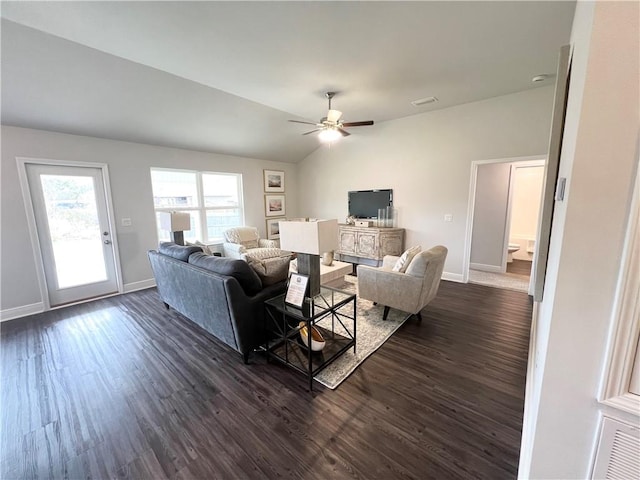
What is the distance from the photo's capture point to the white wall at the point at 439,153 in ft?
12.2

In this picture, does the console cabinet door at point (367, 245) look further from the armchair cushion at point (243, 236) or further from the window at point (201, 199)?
the window at point (201, 199)

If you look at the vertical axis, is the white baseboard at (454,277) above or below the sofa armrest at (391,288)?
below

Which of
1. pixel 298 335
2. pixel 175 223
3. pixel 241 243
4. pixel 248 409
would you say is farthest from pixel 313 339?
pixel 241 243

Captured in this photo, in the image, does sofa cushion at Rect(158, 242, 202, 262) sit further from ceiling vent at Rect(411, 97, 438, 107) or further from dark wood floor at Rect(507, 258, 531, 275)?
dark wood floor at Rect(507, 258, 531, 275)

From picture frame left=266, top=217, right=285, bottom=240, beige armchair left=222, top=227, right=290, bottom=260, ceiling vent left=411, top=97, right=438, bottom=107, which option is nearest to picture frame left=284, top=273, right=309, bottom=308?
beige armchair left=222, top=227, right=290, bottom=260

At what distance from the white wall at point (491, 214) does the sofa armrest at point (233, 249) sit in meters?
4.75

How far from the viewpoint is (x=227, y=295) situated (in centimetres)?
214

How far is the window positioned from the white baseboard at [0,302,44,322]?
178 cm

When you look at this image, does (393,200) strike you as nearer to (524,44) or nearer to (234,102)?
(524,44)

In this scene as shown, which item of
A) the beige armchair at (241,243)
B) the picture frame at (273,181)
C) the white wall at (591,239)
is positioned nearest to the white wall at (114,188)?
the picture frame at (273,181)

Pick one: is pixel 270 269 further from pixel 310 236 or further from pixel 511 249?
pixel 511 249

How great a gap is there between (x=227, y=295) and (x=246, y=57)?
2386 mm

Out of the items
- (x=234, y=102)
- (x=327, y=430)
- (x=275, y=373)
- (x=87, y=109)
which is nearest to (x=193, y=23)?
(x=234, y=102)

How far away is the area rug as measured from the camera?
215 cm
